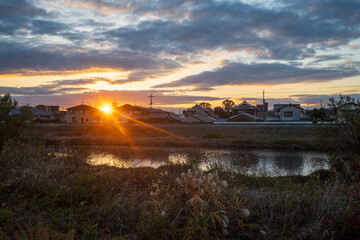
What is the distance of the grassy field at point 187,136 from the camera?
36884 mm

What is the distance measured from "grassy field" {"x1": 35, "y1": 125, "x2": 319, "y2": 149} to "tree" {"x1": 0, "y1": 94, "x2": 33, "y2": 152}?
15044mm

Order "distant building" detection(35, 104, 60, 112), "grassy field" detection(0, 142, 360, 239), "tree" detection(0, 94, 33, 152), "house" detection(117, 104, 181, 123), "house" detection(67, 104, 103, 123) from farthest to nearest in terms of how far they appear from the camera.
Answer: "distant building" detection(35, 104, 60, 112), "house" detection(67, 104, 103, 123), "house" detection(117, 104, 181, 123), "tree" detection(0, 94, 33, 152), "grassy field" detection(0, 142, 360, 239)

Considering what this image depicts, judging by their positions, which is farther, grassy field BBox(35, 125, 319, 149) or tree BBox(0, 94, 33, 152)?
grassy field BBox(35, 125, 319, 149)

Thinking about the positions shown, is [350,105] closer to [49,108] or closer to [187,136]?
[187,136]

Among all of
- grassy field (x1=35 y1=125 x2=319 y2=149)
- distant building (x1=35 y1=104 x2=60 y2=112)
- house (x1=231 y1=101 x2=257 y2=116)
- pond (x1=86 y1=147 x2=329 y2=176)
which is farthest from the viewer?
distant building (x1=35 y1=104 x2=60 y2=112)

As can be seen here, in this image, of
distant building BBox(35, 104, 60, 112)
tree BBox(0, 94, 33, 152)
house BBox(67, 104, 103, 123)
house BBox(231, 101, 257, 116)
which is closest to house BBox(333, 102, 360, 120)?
tree BBox(0, 94, 33, 152)

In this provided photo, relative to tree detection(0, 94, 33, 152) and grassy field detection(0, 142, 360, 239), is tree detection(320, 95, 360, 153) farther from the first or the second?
tree detection(0, 94, 33, 152)

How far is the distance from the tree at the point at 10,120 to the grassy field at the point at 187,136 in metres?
15.0

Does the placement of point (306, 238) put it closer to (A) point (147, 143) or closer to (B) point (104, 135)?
(A) point (147, 143)

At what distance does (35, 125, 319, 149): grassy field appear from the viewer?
A: 36884mm

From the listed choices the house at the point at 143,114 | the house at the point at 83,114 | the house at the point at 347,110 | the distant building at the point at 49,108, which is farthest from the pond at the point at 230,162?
the distant building at the point at 49,108

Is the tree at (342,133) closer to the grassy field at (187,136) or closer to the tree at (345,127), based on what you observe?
the tree at (345,127)

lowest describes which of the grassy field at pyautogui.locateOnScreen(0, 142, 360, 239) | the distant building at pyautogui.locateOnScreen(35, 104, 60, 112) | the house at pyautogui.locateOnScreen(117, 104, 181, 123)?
the grassy field at pyautogui.locateOnScreen(0, 142, 360, 239)

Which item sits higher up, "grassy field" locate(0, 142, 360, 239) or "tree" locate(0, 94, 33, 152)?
"tree" locate(0, 94, 33, 152)
